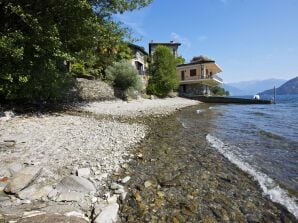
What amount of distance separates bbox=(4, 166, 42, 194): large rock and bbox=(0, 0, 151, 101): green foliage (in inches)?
247

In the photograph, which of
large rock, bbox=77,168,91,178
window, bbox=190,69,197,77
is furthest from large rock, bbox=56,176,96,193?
window, bbox=190,69,197,77

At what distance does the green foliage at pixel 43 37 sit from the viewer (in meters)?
10.6

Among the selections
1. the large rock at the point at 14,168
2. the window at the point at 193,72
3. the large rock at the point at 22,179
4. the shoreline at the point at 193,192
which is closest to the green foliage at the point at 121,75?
the shoreline at the point at 193,192

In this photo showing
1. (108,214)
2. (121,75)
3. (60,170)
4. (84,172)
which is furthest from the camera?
(121,75)

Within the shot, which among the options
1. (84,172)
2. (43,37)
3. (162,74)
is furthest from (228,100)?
(84,172)

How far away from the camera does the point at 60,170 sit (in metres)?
6.13

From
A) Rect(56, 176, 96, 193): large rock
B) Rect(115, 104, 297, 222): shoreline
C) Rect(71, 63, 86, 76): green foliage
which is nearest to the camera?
Rect(115, 104, 297, 222): shoreline

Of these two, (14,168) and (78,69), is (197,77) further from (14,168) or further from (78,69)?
(14,168)

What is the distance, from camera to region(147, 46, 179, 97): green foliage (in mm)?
37969

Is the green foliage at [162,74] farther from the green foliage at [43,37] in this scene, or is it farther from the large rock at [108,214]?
the large rock at [108,214]

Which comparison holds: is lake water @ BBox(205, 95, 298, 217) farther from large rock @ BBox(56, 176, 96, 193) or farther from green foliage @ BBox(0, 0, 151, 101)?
green foliage @ BBox(0, 0, 151, 101)

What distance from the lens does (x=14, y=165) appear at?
19.6 ft

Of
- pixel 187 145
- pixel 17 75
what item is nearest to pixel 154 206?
pixel 187 145

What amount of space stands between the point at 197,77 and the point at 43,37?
39189mm
